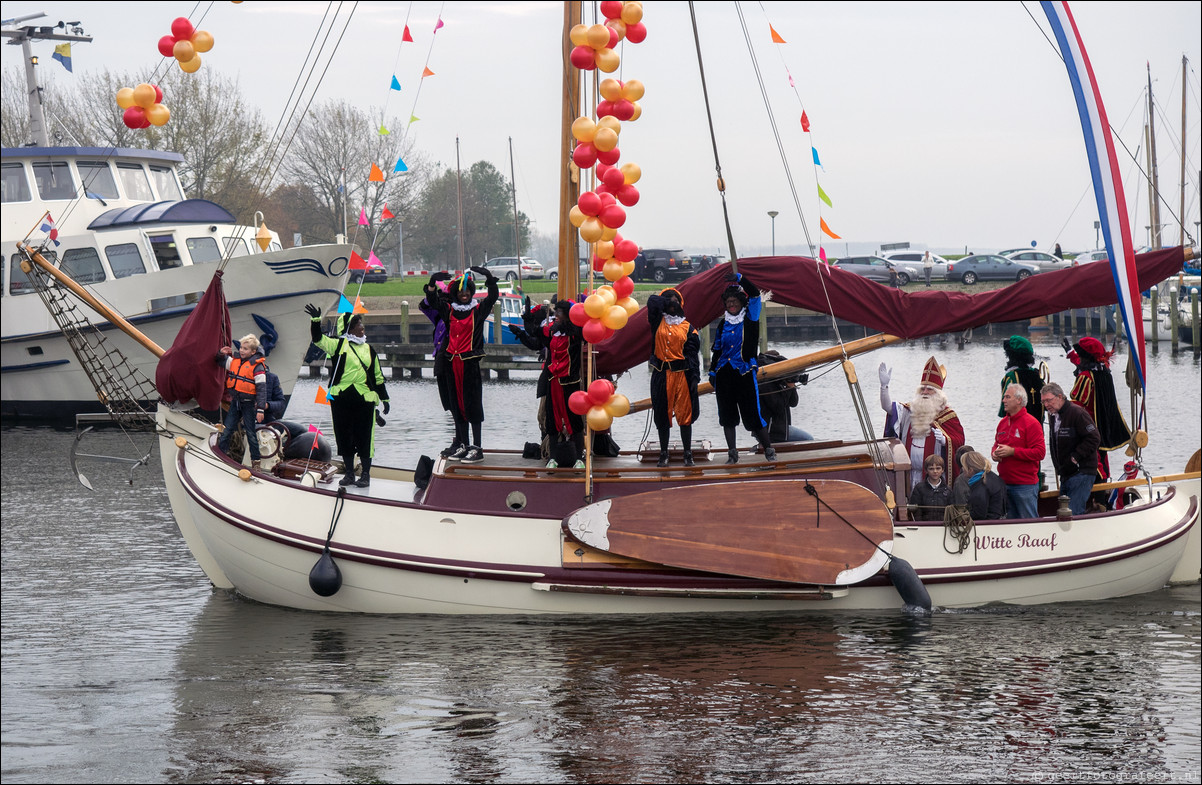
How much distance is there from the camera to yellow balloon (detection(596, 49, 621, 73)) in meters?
8.50

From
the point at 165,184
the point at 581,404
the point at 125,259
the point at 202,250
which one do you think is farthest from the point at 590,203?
the point at 165,184

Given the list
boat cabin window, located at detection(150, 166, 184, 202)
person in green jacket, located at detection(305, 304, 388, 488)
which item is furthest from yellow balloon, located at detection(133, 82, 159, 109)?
boat cabin window, located at detection(150, 166, 184, 202)

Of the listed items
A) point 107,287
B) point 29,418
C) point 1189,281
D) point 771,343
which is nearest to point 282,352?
point 107,287

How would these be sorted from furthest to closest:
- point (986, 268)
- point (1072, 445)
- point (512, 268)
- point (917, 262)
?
point (512, 268), point (917, 262), point (986, 268), point (1072, 445)

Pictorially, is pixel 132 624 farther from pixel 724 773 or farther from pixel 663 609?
pixel 724 773

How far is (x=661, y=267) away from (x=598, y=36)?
36561mm

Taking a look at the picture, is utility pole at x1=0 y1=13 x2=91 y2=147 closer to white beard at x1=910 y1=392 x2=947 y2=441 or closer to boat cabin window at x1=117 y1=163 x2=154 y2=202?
boat cabin window at x1=117 y1=163 x2=154 y2=202

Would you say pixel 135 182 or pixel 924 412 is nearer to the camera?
pixel 924 412

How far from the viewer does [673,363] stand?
9.34 m

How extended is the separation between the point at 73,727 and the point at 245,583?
2.68 metres

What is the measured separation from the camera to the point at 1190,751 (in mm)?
6930

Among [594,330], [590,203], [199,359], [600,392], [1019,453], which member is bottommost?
[1019,453]

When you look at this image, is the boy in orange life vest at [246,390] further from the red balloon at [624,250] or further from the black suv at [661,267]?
the black suv at [661,267]

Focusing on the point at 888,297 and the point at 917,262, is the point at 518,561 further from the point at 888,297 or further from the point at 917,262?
the point at 917,262
